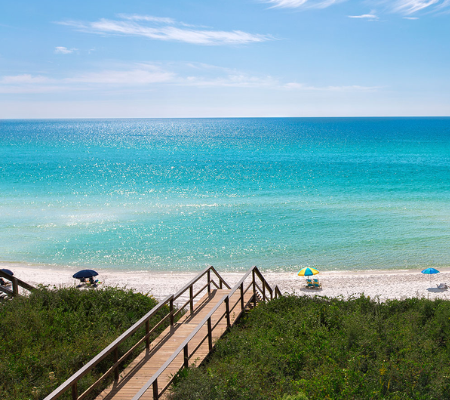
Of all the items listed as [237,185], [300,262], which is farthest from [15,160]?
[300,262]

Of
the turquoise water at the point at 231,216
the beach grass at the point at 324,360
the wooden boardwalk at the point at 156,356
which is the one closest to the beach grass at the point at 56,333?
the wooden boardwalk at the point at 156,356

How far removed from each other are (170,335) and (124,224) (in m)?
26.1

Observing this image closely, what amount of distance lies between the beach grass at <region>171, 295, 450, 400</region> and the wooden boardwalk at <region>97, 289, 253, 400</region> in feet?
1.23

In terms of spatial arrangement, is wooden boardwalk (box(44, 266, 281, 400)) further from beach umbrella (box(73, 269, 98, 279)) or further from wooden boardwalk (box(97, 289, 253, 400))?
beach umbrella (box(73, 269, 98, 279))

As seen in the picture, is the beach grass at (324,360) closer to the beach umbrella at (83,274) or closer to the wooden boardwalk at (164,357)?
the wooden boardwalk at (164,357)

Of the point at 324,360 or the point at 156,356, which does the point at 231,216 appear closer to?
the point at 156,356

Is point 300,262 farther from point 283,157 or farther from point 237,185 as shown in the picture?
point 283,157

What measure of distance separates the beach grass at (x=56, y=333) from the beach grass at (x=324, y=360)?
7.61 feet

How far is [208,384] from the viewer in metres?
5.63

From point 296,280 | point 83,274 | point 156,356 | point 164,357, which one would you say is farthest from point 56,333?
point 296,280

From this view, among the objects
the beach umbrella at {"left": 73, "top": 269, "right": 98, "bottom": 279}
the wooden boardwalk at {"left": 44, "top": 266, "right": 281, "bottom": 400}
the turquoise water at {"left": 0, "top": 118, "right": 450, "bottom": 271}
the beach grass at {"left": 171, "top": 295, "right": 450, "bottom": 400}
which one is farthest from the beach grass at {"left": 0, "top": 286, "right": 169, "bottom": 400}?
the turquoise water at {"left": 0, "top": 118, "right": 450, "bottom": 271}

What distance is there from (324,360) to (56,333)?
5568mm

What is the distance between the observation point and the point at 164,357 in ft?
25.1

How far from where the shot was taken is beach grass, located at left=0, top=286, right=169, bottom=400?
262 inches
